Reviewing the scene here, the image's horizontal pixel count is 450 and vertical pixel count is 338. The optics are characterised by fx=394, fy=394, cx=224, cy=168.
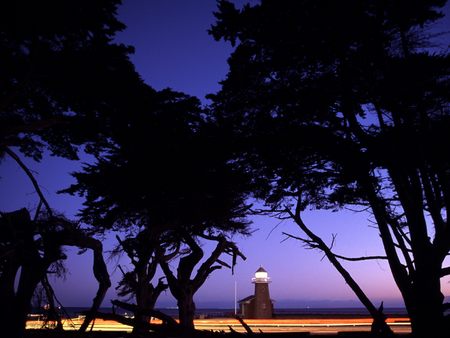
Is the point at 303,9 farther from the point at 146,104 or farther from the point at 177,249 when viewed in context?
the point at 177,249

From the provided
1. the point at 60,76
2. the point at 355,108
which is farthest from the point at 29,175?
the point at 355,108

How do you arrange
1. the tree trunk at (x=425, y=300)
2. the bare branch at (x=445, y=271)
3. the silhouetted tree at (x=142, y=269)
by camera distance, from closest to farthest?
the tree trunk at (x=425, y=300)
the bare branch at (x=445, y=271)
the silhouetted tree at (x=142, y=269)

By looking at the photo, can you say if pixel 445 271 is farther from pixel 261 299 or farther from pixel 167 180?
pixel 261 299

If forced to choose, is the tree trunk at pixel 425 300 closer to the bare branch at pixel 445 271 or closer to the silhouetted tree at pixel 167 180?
the bare branch at pixel 445 271

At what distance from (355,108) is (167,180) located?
6.44m

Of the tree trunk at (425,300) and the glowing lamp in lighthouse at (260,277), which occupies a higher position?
the glowing lamp in lighthouse at (260,277)

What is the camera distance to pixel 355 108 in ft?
21.4

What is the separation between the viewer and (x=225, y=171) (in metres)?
9.92

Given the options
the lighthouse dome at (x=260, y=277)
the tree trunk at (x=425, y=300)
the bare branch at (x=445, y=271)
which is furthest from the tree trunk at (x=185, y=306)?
the lighthouse dome at (x=260, y=277)

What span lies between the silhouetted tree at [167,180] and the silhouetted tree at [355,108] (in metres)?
1.57

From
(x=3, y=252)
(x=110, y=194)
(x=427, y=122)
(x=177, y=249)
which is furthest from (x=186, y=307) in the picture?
(x=427, y=122)

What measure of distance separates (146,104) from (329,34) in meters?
4.73

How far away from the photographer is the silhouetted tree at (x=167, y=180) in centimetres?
959

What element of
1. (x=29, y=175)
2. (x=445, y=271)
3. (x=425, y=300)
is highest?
(x=29, y=175)
